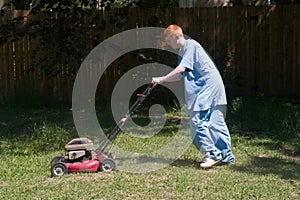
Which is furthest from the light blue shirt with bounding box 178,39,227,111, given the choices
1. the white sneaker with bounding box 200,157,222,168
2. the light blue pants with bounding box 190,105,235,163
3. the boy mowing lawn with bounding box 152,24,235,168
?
the white sneaker with bounding box 200,157,222,168

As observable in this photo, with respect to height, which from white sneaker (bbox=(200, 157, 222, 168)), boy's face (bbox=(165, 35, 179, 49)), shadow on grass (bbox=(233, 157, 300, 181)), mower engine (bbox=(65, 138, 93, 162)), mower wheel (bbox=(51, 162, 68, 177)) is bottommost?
shadow on grass (bbox=(233, 157, 300, 181))

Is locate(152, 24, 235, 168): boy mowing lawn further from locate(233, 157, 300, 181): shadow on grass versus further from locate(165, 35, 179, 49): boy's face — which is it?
Answer: locate(233, 157, 300, 181): shadow on grass

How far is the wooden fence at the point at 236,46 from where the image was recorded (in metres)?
13.3

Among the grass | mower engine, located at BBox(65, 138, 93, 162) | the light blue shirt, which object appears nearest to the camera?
the grass

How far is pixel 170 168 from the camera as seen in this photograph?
7113 mm

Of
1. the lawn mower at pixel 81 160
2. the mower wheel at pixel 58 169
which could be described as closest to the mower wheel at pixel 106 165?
the lawn mower at pixel 81 160

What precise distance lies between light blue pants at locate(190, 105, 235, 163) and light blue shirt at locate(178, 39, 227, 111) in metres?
0.11

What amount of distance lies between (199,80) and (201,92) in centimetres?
15

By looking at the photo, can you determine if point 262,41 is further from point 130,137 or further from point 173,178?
point 173,178

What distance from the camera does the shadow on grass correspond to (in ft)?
22.5

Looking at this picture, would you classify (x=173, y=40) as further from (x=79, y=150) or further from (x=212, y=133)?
(x=79, y=150)

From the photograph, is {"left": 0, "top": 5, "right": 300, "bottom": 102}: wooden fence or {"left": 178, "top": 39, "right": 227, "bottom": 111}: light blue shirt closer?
{"left": 178, "top": 39, "right": 227, "bottom": 111}: light blue shirt

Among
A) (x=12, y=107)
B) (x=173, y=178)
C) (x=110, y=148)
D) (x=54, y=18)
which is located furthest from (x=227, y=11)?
(x=173, y=178)

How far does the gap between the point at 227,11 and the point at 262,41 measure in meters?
1.08
